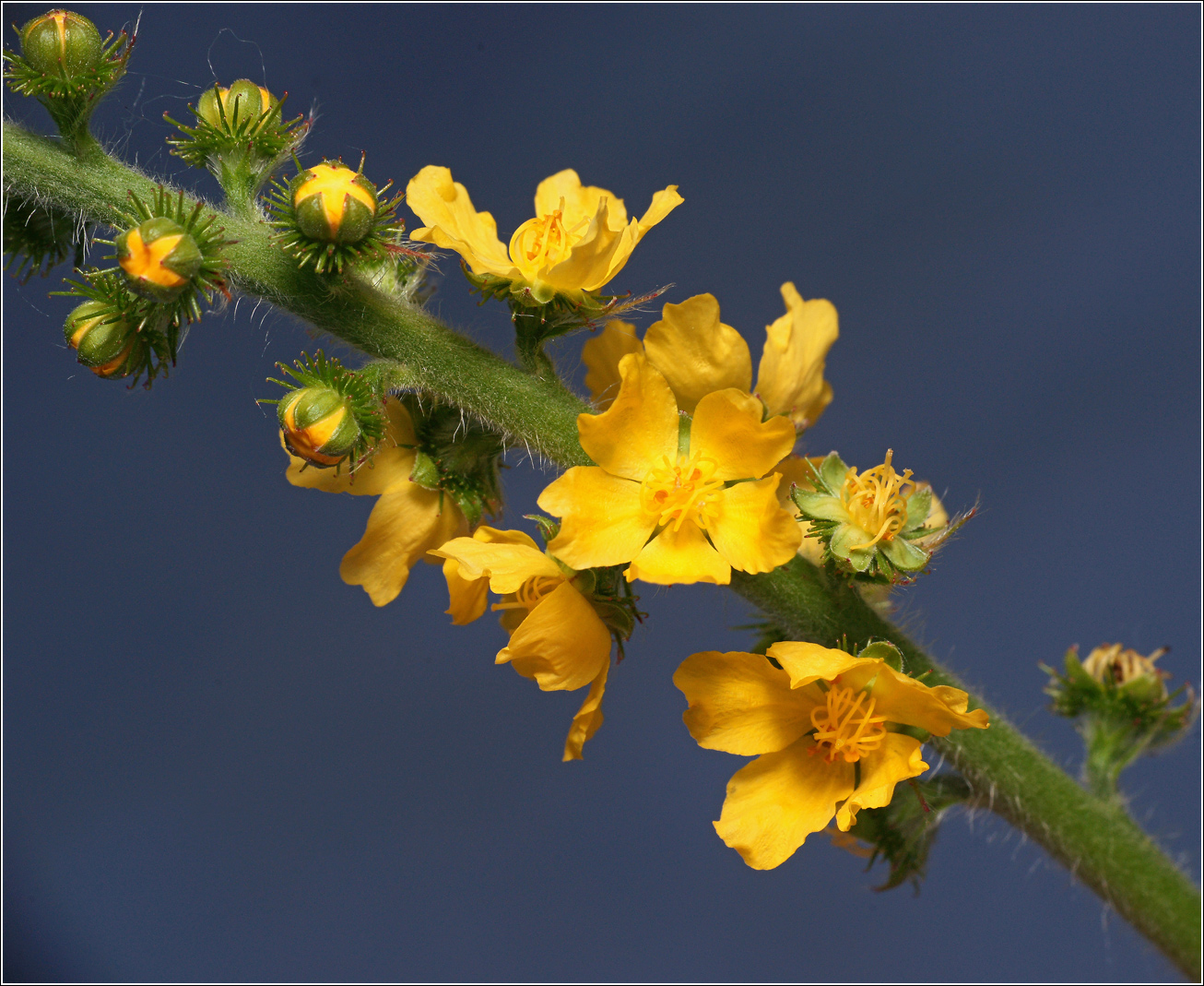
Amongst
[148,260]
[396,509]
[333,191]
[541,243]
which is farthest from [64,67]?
[396,509]

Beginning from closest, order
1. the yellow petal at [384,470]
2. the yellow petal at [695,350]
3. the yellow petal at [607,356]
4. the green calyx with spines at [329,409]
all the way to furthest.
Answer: the green calyx with spines at [329,409] < the yellow petal at [695,350] < the yellow petal at [384,470] < the yellow petal at [607,356]

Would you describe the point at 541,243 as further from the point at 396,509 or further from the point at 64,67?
the point at 64,67

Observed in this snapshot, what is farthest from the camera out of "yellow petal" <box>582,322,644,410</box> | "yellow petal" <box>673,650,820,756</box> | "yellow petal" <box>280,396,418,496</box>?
"yellow petal" <box>582,322,644,410</box>

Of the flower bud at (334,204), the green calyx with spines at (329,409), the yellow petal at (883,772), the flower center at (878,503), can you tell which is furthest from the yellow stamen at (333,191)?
the yellow petal at (883,772)

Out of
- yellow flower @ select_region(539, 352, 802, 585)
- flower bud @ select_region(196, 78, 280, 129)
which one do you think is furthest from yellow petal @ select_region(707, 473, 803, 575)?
flower bud @ select_region(196, 78, 280, 129)

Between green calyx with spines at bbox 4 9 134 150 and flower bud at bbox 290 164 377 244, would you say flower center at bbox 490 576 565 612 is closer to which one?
flower bud at bbox 290 164 377 244

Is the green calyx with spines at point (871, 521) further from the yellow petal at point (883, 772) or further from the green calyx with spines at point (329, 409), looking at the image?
the green calyx with spines at point (329, 409)
